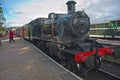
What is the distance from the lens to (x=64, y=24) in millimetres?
11203

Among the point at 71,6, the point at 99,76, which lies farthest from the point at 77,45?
the point at 71,6

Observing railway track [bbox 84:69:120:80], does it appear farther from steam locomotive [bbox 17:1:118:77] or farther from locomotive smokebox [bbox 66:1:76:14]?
locomotive smokebox [bbox 66:1:76:14]

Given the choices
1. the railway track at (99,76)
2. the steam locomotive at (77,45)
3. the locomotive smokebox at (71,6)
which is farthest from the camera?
the locomotive smokebox at (71,6)

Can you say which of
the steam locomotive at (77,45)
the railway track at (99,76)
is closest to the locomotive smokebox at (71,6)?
the steam locomotive at (77,45)

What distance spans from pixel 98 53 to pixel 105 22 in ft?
66.6

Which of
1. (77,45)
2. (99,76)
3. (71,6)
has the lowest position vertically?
(99,76)

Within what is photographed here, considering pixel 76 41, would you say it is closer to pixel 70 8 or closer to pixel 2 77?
pixel 70 8

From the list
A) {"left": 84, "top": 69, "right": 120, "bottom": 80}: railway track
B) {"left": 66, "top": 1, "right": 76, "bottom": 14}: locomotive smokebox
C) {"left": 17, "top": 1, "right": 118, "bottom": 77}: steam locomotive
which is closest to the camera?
{"left": 17, "top": 1, "right": 118, "bottom": 77}: steam locomotive

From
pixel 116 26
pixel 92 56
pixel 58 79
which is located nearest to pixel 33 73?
pixel 58 79

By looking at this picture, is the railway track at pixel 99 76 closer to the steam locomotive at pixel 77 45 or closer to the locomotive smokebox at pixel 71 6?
the steam locomotive at pixel 77 45

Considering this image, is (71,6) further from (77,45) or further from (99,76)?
(99,76)

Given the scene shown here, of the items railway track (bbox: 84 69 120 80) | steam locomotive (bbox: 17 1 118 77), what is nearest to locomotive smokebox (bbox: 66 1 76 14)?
steam locomotive (bbox: 17 1 118 77)

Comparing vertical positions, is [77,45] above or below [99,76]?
above

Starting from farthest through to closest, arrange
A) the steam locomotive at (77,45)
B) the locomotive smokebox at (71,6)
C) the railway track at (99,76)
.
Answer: the locomotive smokebox at (71,6) → the railway track at (99,76) → the steam locomotive at (77,45)
